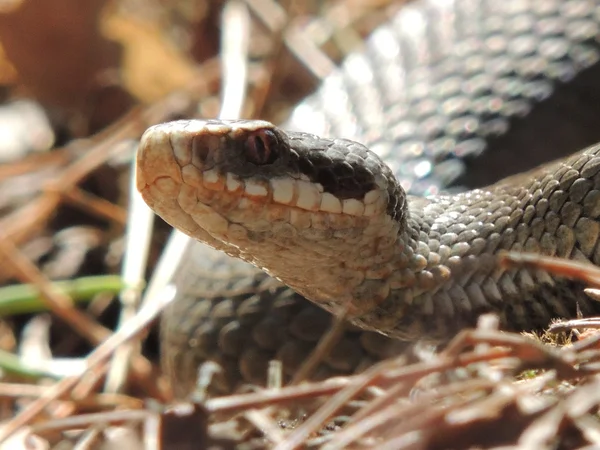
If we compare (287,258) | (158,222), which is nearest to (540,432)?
(287,258)

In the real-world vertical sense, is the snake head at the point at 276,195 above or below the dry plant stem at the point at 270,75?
below

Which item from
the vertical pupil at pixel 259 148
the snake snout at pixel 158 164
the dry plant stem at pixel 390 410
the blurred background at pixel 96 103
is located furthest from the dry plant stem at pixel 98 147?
the dry plant stem at pixel 390 410

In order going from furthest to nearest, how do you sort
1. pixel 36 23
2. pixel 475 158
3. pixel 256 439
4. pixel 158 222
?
pixel 36 23 < pixel 158 222 < pixel 475 158 < pixel 256 439

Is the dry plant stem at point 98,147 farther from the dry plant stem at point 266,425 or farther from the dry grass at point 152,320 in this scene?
the dry plant stem at point 266,425

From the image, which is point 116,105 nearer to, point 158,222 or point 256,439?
point 158,222

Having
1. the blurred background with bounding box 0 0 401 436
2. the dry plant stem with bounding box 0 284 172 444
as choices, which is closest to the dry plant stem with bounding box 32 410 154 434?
the dry plant stem with bounding box 0 284 172 444

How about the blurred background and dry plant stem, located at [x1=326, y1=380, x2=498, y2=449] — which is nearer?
dry plant stem, located at [x1=326, y1=380, x2=498, y2=449]

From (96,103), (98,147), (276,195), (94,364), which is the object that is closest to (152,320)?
(94,364)

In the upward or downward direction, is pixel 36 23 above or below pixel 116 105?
above

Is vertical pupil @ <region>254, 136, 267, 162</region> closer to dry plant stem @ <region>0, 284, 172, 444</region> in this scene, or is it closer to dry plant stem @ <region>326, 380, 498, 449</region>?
dry plant stem @ <region>326, 380, 498, 449</region>
